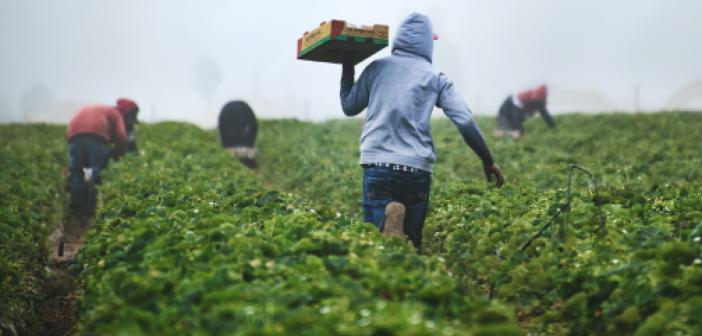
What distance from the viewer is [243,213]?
4.99m

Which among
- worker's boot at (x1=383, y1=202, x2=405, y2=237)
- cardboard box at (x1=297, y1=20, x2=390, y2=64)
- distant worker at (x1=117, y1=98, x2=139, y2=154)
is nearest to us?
worker's boot at (x1=383, y1=202, x2=405, y2=237)

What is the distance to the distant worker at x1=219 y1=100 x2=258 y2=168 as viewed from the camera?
1550 cm

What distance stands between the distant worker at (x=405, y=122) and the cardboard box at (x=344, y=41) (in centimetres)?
21

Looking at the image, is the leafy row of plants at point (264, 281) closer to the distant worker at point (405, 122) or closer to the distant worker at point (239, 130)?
the distant worker at point (405, 122)

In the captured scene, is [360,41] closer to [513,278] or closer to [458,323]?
[513,278]

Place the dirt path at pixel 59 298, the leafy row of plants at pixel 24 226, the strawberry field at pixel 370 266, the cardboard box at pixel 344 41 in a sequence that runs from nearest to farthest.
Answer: the strawberry field at pixel 370 266 → the cardboard box at pixel 344 41 → the leafy row of plants at pixel 24 226 → the dirt path at pixel 59 298

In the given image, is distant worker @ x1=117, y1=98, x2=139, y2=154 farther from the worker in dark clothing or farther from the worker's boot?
the worker's boot

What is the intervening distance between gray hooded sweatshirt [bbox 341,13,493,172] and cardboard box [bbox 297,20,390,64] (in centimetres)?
21

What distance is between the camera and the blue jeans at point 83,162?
34.7 ft

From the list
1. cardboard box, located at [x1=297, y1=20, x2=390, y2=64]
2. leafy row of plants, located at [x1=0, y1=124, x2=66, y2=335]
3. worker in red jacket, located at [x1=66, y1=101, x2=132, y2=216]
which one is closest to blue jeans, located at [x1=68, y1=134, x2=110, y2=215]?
worker in red jacket, located at [x1=66, y1=101, x2=132, y2=216]

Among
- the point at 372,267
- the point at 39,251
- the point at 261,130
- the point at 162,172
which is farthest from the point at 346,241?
the point at 261,130

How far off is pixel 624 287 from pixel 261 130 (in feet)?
56.8

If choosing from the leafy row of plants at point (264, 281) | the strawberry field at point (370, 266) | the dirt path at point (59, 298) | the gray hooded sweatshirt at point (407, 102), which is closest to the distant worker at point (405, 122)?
the gray hooded sweatshirt at point (407, 102)

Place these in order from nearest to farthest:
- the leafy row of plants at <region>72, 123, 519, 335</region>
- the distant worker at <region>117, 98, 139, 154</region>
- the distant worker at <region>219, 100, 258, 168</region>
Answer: the leafy row of plants at <region>72, 123, 519, 335</region> → the distant worker at <region>117, 98, 139, 154</region> → the distant worker at <region>219, 100, 258, 168</region>
